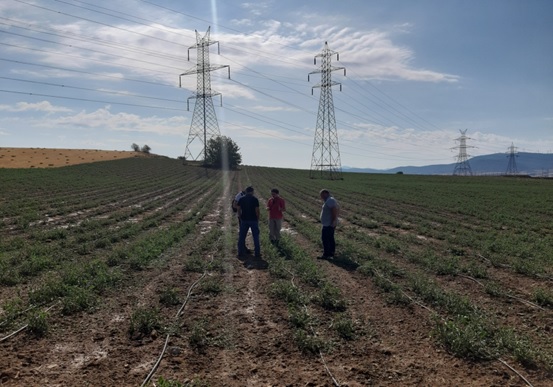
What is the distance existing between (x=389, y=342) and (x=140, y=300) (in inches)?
188

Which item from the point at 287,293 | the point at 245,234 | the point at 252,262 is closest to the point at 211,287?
the point at 287,293

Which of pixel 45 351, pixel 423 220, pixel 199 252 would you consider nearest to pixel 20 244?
pixel 199 252

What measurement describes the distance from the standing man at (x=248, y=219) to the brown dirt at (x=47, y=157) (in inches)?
2383

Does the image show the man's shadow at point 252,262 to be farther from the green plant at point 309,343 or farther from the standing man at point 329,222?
the green plant at point 309,343

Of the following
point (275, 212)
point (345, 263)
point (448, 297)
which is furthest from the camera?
point (275, 212)

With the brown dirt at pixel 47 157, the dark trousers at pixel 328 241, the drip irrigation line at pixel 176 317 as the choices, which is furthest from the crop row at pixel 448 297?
the brown dirt at pixel 47 157

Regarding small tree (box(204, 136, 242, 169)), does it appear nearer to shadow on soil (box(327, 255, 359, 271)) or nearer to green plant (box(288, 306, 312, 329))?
shadow on soil (box(327, 255, 359, 271))

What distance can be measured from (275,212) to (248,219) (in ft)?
4.21

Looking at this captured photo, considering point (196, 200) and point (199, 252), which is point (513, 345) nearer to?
point (199, 252)

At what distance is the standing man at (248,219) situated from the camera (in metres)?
13.5

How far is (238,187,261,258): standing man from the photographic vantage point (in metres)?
13.5

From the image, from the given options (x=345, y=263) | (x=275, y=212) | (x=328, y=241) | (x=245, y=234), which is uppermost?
(x=275, y=212)

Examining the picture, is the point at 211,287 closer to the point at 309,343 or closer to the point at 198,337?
the point at 198,337

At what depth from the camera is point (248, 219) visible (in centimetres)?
1376
